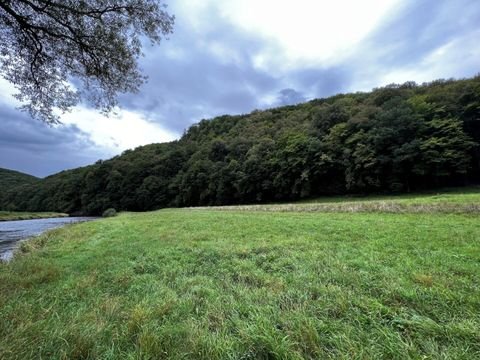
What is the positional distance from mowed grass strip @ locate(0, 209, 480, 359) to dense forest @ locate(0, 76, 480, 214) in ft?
119

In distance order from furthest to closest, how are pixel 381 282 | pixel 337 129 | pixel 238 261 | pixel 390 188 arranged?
pixel 337 129 < pixel 390 188 < pixel 238 261 < pixel 381 282

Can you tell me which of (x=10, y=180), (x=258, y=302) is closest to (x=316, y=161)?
(x=258, y=302)

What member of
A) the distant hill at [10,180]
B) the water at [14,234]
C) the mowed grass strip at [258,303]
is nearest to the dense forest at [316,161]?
the distant hill at [10,180]

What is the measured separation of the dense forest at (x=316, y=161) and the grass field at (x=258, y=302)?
3618 cm

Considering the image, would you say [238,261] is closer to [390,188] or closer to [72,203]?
[390,188]

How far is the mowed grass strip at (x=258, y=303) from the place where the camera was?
3732 mm

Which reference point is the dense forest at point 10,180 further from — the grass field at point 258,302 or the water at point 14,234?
the grass field at point 258,302

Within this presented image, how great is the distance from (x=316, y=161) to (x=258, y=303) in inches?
1953

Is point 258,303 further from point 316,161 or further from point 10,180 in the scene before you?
point 10,180

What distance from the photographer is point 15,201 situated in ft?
348

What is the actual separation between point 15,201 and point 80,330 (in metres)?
133

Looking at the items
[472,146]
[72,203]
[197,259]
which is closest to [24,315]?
[197,259]

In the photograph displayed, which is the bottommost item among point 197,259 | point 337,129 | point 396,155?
point 197,259

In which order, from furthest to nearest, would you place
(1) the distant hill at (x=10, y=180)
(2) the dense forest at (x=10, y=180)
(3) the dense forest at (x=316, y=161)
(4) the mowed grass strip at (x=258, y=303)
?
(1) the distant hill at (x=10, y=180) < (2) the dense forest at (x=10, y=180) < (3) the dense forest at (x=316, y=161) < (4) the mowed grass strip at (x=258, y=303)
